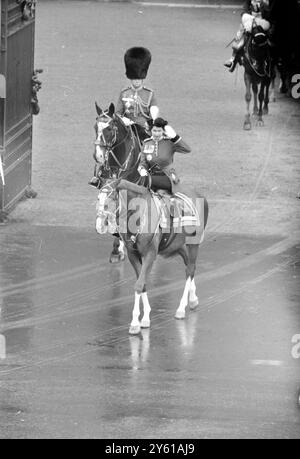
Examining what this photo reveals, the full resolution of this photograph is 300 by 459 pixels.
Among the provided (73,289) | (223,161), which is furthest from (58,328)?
(223,161)

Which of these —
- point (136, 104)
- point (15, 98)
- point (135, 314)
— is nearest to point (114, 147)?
point (136, 104)

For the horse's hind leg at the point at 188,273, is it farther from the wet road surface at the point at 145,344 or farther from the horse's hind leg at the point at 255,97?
the horse's hind leg at the point at 255,97

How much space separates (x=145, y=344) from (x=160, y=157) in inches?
82.8

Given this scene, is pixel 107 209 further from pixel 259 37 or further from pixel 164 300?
pixel 259 37

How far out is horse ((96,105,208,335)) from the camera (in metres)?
13.8

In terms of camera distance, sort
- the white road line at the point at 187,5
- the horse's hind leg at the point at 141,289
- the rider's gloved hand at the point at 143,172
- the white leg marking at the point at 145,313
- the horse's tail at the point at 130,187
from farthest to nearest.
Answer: the white road line at the point at 187,5 < the rider's gloved hand at the point at 143,172 < the white leg marking at the point at 145,313 < the horse's hind leg at the point at 141,289 < the horse's tail at the point at 130,187

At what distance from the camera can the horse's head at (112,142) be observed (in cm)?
1530

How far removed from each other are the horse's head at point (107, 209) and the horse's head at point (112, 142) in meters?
1.57

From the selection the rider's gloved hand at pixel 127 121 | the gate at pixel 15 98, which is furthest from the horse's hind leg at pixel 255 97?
the rider's gloved hand at pixel 127 121

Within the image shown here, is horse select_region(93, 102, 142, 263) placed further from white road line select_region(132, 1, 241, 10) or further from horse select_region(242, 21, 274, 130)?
white road line select_region(132, 1, 241, 10)

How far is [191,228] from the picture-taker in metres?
14.9

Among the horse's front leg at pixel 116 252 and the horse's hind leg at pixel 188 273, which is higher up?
the horse's hind leg at pixel 188 273

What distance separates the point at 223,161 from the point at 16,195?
4.35 m
